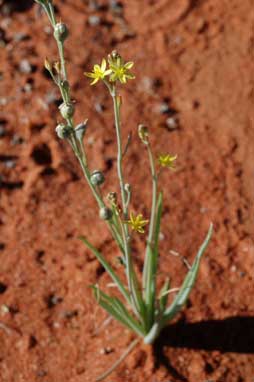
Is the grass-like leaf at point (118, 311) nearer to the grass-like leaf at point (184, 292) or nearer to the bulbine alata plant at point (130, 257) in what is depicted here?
the bulbine alata plant at point (130, 257)

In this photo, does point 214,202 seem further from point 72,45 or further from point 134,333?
point 72,45

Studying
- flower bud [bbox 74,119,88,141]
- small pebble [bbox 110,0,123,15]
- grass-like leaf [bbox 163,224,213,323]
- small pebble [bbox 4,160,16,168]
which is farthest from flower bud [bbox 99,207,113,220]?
small pebble [bbox 110,0,123,15]

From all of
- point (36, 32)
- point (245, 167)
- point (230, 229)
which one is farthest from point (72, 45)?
point (230, 229)

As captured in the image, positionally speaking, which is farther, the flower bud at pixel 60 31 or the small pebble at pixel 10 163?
the small pebble at pixel 10 163

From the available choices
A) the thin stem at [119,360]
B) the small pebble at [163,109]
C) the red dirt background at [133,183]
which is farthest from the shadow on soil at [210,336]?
the small pebble at [163,109]

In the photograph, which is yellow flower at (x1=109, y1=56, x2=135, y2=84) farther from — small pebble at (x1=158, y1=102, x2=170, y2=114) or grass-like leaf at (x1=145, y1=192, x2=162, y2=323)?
small pebble at (x1=158, y1=102, x2=170, y2=114)

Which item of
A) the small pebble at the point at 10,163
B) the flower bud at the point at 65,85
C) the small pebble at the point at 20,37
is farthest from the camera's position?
the small pebble at the point at 20,37
